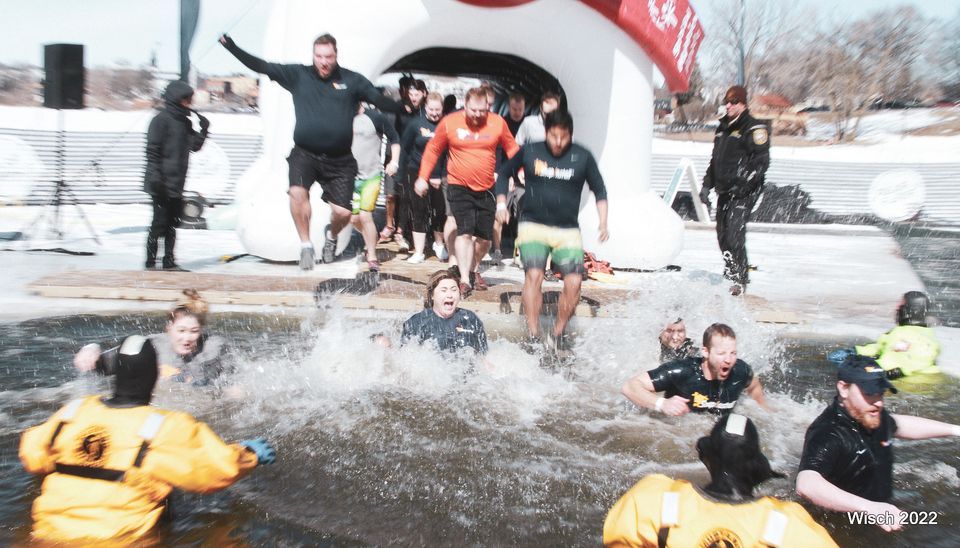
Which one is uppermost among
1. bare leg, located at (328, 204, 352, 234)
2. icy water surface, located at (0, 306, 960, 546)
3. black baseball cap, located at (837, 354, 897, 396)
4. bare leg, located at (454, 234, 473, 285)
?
bare leg, located at (328, 204, 352, 234)

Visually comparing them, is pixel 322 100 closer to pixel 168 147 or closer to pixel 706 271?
pixel 168 147

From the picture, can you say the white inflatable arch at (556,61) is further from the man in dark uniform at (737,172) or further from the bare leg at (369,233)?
the man in dark uniform at (737,172)

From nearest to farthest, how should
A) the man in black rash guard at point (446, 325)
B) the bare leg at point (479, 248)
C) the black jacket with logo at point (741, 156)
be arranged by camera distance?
the man in black rash guard at point (446, 325)
the bare leg at point (479, 248)
the black jacket with logo at point (741, 156)

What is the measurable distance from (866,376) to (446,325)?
2552 millimetres

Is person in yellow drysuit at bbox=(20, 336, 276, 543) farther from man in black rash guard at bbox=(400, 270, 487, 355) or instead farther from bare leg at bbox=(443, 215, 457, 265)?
bare leg at bbox=(443, 215, 457, 265)

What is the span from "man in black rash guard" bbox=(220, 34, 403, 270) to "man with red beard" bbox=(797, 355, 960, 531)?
3.87 metres

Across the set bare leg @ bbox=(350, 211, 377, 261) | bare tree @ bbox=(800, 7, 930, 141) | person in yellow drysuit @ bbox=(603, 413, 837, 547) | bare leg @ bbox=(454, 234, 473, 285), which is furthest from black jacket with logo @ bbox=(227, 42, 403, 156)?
bare tree @ bbox=(800, 7, 930, 141)

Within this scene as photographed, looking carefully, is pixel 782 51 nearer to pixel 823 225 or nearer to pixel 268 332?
pixel 823 225

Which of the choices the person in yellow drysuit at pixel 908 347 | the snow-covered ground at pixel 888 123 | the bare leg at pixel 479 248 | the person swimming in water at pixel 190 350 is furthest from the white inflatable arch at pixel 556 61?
the snow-covered ground at pixel 888 123

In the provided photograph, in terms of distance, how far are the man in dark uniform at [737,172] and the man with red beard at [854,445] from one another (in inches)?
153

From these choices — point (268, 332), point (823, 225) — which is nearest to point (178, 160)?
point (268, 332)

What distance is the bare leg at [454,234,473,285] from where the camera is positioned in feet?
21.4

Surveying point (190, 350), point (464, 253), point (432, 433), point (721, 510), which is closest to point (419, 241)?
point (464, 253)

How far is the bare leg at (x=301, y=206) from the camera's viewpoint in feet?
20.5
